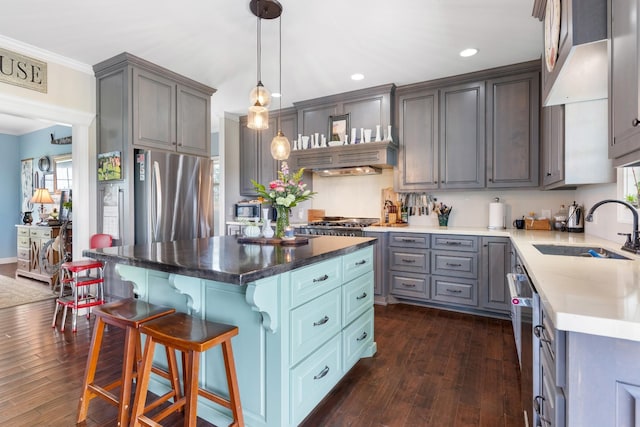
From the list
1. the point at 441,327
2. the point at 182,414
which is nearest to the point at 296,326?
the point at 182,414

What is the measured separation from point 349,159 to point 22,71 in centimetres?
344

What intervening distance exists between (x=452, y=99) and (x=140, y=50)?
337 cm

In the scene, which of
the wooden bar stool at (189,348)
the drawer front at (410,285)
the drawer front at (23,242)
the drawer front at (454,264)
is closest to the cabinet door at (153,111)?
the wooden bar stool at (189,348)

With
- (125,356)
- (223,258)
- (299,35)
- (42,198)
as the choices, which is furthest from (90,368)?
(42,198)

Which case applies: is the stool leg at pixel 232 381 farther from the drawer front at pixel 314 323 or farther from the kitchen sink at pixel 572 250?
the kitchen sink at pixel 572 250

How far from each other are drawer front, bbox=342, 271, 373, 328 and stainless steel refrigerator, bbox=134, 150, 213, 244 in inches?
89.6

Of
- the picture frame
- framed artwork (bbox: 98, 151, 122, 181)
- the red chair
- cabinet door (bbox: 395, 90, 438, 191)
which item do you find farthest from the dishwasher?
framed artwork (bbox: 98, 151, 122, 181)

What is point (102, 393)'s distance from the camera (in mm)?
1612

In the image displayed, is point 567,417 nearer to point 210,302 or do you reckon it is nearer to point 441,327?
point 210,302

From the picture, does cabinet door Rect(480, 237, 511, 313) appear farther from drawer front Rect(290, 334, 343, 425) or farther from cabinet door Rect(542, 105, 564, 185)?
drawer front Rect(290, 334, 343, 425)

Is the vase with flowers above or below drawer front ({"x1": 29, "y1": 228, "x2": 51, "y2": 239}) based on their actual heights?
above

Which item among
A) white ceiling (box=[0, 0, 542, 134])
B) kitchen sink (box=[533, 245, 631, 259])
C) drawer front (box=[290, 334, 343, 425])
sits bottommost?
drawer front (box=[290, 334, 343, 425])

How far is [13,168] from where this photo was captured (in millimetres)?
6734

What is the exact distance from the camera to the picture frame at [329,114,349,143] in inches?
165
